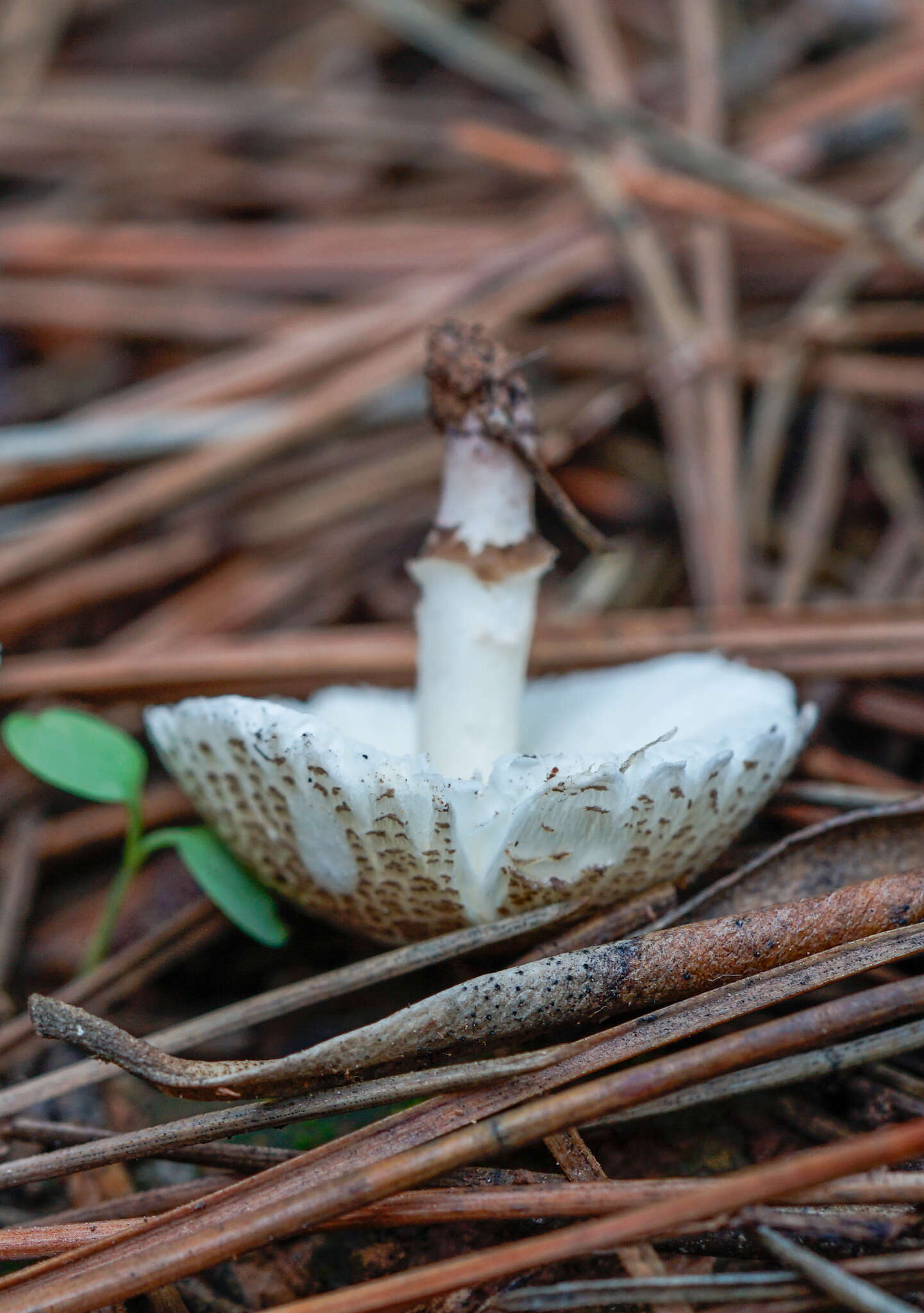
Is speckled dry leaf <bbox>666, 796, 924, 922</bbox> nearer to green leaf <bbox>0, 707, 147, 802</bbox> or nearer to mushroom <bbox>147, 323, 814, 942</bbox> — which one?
mushroom <bbox>147, 323, 814, 942</bbox>

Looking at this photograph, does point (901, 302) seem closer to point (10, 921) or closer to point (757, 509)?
point (757, 509)

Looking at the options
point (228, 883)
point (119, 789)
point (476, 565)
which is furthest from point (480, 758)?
point (119, 789)

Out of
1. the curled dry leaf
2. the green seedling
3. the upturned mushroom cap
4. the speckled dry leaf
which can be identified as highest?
the green seedling

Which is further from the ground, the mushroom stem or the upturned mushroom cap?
the mushroom stem

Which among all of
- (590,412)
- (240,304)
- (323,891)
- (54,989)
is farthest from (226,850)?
(240,304)

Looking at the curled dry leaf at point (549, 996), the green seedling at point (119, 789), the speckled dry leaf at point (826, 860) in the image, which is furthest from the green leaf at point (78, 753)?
the speckled dry leaf at point (826, 860)

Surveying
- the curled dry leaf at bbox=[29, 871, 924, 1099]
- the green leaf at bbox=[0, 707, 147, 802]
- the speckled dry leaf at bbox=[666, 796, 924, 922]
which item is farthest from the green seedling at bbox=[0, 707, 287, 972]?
the speckled dry leaf at bbox=[666, 796, 924, 922]

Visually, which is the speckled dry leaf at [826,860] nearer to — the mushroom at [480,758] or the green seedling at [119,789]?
the mushroom at [480,758]
